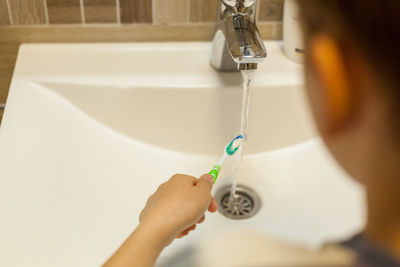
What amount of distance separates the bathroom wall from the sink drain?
0.26 meters

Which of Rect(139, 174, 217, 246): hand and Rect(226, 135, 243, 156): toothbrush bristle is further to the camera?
Rect(226, 135, 243, 156): toothbrush bristle

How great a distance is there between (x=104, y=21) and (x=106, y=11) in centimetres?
2

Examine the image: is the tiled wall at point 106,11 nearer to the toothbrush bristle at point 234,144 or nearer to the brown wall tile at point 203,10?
the brown wall tile at point 203,10

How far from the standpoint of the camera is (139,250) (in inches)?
20.1

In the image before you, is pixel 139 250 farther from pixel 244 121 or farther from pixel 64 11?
pixel 64 11

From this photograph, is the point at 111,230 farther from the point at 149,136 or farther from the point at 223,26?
the point at 223,26

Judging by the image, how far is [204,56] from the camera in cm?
84

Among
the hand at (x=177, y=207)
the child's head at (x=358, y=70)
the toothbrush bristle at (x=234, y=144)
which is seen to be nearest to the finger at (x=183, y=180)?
the hand at (x=177, y=207)

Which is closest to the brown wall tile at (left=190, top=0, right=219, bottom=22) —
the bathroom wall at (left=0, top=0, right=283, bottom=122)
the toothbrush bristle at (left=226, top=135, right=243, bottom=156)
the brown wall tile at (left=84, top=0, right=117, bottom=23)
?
the bathroom wall at (left=0, top=0, right=283, bottom=122)

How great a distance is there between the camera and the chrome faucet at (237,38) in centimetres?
66

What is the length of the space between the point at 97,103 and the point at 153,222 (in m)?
0.30

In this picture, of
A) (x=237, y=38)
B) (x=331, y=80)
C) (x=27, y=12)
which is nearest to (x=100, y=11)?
(x=27, y=12)

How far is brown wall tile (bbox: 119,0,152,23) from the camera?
0.80 metres

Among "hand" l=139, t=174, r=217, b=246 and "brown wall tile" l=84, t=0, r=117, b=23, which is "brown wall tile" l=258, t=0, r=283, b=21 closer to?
"brown wall tile" l=84, t=0, r=117, b=23
